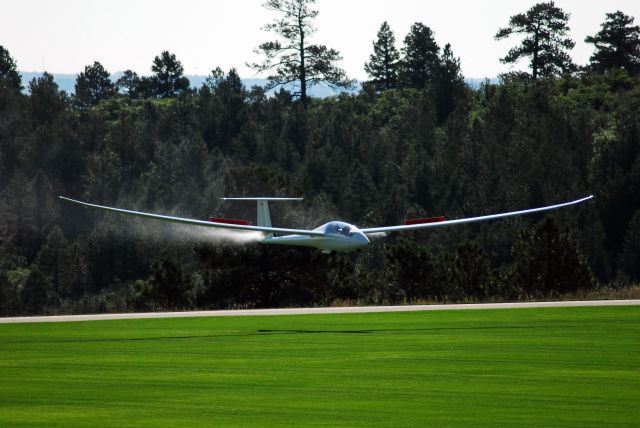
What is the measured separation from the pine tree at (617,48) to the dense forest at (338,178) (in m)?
0.29

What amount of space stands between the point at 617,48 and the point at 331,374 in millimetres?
141570

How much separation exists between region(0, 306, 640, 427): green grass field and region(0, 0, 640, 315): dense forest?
20367 mm

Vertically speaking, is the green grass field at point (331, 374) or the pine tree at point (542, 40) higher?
the pine tree at point (542, 40)

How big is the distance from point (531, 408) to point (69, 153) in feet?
408

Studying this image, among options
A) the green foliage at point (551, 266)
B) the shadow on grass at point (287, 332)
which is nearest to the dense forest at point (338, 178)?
the green foliage at point (551, 266)

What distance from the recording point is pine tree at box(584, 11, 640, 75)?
15600 cm

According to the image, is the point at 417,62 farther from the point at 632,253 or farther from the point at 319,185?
the point at 632,253

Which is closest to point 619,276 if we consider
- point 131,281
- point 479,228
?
point 479,228

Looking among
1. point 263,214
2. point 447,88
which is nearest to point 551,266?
point 263,214

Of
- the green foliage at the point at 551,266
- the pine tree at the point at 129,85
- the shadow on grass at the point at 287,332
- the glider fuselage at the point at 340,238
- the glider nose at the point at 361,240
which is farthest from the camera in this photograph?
the pine tree at the point at 129,85

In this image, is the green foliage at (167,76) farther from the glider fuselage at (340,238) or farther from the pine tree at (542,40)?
the glider fuselage at (340,238)

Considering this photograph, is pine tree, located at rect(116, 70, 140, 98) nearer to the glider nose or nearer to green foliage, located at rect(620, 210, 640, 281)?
green foliage, located at rect(620, 210, 640, 281)

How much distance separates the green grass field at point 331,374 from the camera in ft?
64.1

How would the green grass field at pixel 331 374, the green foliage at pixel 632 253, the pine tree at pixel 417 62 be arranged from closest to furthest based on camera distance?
the green grass field at pixel 331 374
the green foliage at pixel 632 253
the pine tree at pixel 417 62
